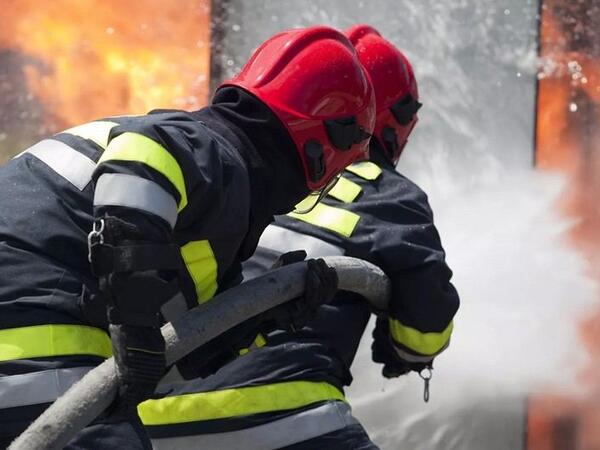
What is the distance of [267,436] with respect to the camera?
332cm

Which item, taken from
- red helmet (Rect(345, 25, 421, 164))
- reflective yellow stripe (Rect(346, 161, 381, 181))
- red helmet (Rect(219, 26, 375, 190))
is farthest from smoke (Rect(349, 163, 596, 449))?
red helmet (Rect(219, 26, 375, 190))

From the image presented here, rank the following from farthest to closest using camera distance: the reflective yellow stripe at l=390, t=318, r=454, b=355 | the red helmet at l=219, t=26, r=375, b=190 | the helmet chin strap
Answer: the reflective yellow stripe at l=390, t=318, r=454, b=355, the helmet chin strap, the red helmet at l=219, t=26, r=375, b=190

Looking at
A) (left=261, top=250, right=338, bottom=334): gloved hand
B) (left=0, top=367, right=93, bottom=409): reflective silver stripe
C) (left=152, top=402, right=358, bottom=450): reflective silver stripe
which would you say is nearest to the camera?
(left=0, top=367, right=93, bottom=409): reflective silver stripe

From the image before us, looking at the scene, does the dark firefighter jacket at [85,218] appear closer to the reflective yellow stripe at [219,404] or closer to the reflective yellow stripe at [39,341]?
the reflective yellow stripe at [39,341]

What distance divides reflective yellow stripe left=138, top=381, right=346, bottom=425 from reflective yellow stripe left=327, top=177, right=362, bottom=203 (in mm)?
571

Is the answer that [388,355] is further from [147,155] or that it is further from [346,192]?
[147,155]

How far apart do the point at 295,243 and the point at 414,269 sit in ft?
1.14

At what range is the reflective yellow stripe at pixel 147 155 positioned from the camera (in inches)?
93.0

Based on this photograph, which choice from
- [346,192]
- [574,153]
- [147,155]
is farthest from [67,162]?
[574,153]

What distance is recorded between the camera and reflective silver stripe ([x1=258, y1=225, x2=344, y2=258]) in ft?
11.3

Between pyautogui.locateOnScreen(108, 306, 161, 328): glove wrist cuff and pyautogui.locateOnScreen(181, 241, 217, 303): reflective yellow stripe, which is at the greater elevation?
pyautogui.locateOnScreen(181, 241, 217, 303): reflective yellow stripe

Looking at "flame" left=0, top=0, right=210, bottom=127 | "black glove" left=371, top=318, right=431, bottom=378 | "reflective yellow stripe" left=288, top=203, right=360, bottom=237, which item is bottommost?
"black glove" left=371, top=318, right=431, bottom=378

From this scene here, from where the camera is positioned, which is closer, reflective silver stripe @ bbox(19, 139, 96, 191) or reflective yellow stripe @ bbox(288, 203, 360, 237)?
reflective silver stripe @ bbox(19, 139, 96, 191)

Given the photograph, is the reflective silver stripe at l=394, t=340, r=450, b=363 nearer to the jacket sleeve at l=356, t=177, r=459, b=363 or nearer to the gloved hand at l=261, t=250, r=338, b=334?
the jacket sleeve at l=356, t=177, r=459, b=363
